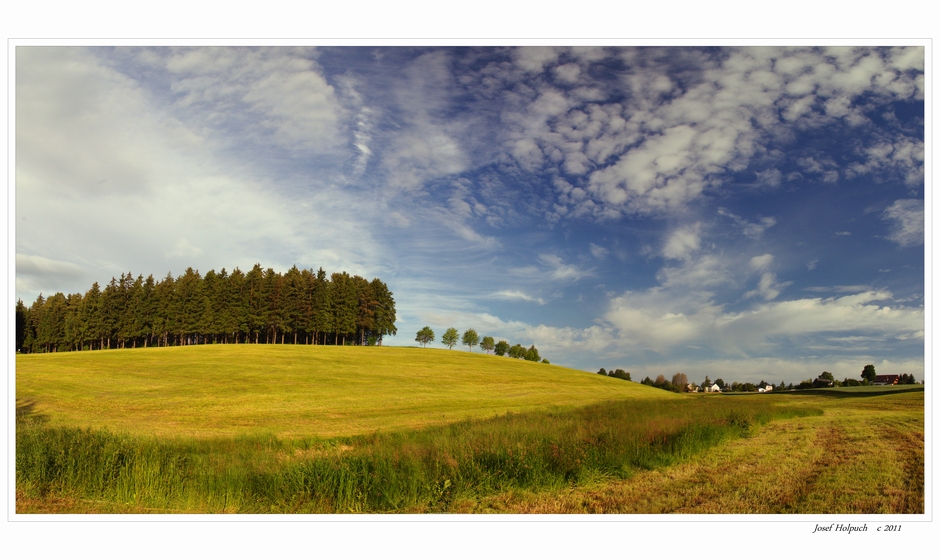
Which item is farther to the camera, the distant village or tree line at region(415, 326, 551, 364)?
tree line at region(415, 326, 551, 364)

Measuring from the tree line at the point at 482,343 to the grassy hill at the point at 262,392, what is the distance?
210 feet

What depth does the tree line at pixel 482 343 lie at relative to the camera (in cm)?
11881

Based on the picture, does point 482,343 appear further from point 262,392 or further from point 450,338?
point 262,392

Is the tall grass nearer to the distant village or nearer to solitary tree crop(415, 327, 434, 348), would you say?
the distant village

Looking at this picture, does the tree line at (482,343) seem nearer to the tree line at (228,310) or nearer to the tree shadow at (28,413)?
the tree line at (228,310)

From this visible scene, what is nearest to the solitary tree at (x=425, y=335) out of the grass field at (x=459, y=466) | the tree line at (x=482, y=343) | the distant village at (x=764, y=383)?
the tree line at (x=482, y=343)

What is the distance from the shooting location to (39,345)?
8938 centimetres

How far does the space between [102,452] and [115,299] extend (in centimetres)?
9024

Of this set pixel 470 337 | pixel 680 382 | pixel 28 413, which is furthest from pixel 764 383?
pixel 28 413

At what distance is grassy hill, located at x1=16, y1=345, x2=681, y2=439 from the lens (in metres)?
21.4

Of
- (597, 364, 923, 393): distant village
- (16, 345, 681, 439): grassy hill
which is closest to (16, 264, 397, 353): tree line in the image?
(16, 345, 681, 439): grassy hill

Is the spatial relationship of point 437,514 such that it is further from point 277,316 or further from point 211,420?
point 277,316

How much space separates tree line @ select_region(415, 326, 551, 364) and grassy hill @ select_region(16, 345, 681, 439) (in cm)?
6411
